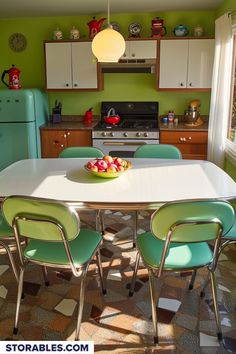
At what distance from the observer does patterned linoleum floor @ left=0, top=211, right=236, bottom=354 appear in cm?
193

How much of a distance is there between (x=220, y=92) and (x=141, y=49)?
112 centimetres

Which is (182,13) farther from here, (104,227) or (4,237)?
(4,237)

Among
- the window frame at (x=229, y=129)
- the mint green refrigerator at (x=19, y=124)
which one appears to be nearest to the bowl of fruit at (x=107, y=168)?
the window frame at (x=229, y=129)

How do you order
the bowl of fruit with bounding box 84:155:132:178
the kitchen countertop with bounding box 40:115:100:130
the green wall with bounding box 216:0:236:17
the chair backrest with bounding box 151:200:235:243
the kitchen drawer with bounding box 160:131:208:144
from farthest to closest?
the kitchen countertop with bounding box 40:115:100:130 < the kitchen drawer with bounding box 160:131:208:144 < the green wall with bounding box 216:0:236:17 < the bowl of fruit with bounding box 84:155:132:178 < the chair backrest with bounding box 151:200:235:243

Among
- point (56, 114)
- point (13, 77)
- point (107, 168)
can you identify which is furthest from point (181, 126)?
point (107, 168)

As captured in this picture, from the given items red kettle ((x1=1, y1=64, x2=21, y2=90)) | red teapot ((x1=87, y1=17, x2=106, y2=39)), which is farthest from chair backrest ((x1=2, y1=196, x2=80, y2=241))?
Result: red teapot ((x1=87, y1=17, x2=106, y2=39))

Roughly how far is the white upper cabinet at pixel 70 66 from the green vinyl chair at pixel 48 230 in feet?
9.34

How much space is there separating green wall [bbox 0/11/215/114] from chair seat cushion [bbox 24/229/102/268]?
2.98 meters

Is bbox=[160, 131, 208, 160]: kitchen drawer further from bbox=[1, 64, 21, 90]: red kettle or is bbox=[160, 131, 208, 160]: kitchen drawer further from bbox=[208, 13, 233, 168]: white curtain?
bbox=[1, 64, 21, 90]: red kettle

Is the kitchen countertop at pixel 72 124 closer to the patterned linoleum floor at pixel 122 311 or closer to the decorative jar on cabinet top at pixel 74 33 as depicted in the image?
the decorative jar on cabinet top at pixel 74 33

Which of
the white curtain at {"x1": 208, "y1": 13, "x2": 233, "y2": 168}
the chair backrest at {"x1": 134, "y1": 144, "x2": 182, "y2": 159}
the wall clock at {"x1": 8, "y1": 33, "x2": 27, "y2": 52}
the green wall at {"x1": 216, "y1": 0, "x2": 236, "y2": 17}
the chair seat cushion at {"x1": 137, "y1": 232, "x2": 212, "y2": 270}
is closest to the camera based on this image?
the chair seat cushion at {"x1": 137, "y1": 232, "x2": 212, "y2": 270}

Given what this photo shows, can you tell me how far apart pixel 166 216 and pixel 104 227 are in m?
1.75

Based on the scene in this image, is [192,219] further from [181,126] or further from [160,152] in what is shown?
[181,126]

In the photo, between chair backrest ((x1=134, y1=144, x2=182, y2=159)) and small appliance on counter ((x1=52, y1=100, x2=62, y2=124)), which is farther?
small appliance on counter ((x1=52, y1=100, x2=62, y2=124))
